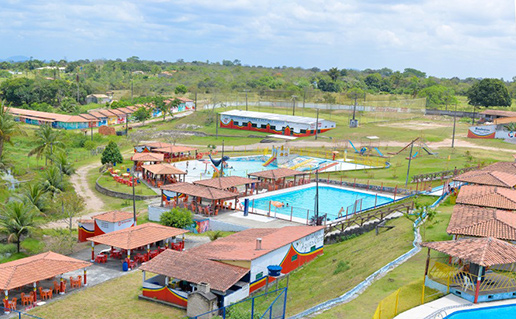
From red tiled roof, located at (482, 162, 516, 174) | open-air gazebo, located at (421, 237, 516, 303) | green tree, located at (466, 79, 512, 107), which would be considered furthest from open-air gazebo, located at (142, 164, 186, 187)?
green tree, located at (466, 79, 512, 107)

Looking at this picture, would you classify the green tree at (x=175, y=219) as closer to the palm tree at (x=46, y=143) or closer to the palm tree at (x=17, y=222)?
the palm tree at (x=17, y=222)

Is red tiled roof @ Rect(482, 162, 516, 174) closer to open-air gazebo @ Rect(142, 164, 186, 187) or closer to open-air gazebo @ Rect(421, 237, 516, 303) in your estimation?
open-air gazebo @ Rect(421, 237, 516, 303)

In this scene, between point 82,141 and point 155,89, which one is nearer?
point 82,141

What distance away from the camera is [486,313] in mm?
17391

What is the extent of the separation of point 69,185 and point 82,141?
32.0m

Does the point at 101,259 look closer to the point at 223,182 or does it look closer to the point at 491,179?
the point at 223,182

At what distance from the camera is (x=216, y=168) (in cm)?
4691

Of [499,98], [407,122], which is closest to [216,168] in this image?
[407,122]

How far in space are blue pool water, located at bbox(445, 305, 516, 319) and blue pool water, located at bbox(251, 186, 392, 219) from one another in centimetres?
1976

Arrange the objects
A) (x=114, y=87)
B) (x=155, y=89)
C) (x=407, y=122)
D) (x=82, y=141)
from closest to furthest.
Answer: (x=82, y=141) < (x=407, y=122) < (x=155, y=89) < (x=114, y=87)

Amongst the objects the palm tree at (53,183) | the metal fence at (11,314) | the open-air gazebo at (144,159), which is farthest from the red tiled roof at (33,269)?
the open-air gazebo at (144,159)

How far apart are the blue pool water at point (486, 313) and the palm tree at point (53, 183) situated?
30550 mm

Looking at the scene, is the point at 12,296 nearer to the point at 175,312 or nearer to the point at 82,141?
the point at 175,312

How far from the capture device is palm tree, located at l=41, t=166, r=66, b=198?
38.7 m
